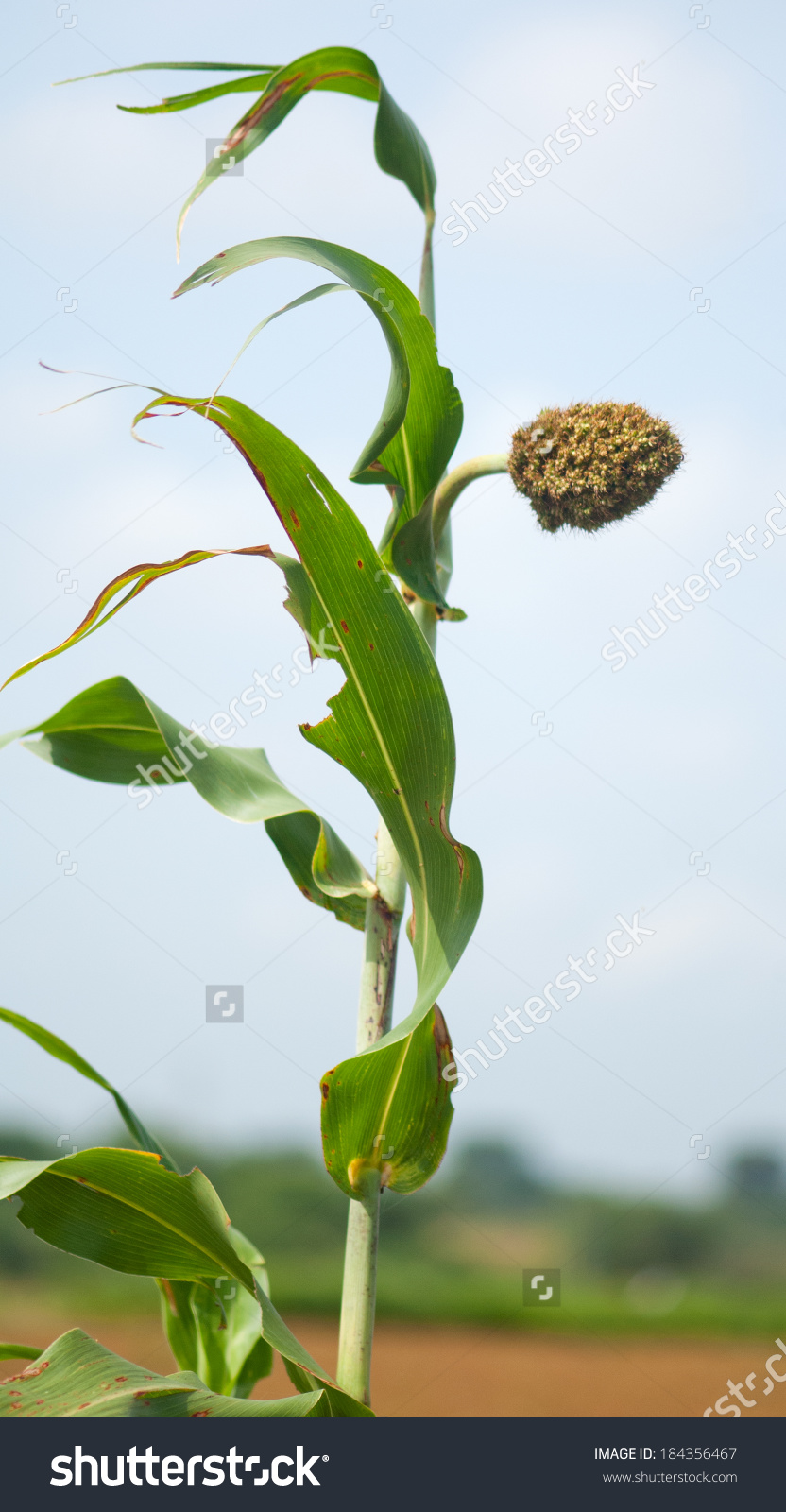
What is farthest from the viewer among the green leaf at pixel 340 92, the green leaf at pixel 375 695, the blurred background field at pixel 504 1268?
the blurred background field at pixel 504 1268

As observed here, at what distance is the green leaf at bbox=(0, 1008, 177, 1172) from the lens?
0.57m

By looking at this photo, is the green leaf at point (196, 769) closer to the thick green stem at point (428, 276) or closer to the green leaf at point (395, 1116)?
the green leaf at point (395, 1116)

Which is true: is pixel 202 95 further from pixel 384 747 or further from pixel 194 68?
pixel 384 747

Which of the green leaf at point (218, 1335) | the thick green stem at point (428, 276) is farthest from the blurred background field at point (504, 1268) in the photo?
the thick green stem at point (428, 276)

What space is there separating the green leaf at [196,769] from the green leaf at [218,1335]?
0.69ft

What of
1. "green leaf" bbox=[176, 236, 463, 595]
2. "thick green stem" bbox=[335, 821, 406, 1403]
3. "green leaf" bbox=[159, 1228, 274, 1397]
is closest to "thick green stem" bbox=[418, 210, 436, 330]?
"green leaf" bbox=[176, 236, 463, 595]

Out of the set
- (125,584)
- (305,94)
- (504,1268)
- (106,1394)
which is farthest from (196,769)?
(504,1268)

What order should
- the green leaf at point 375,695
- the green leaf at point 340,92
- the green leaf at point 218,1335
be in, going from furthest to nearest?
the green leaf at point 218,1335
the green leaf at point 340,92
the green leaf at point 375,695

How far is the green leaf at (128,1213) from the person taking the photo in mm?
449

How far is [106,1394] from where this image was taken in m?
0.41

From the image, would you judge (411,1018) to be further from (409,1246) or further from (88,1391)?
(409,1246)

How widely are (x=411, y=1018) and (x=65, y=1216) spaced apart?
0.82 ft

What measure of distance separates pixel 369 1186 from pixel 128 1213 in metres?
0.13
